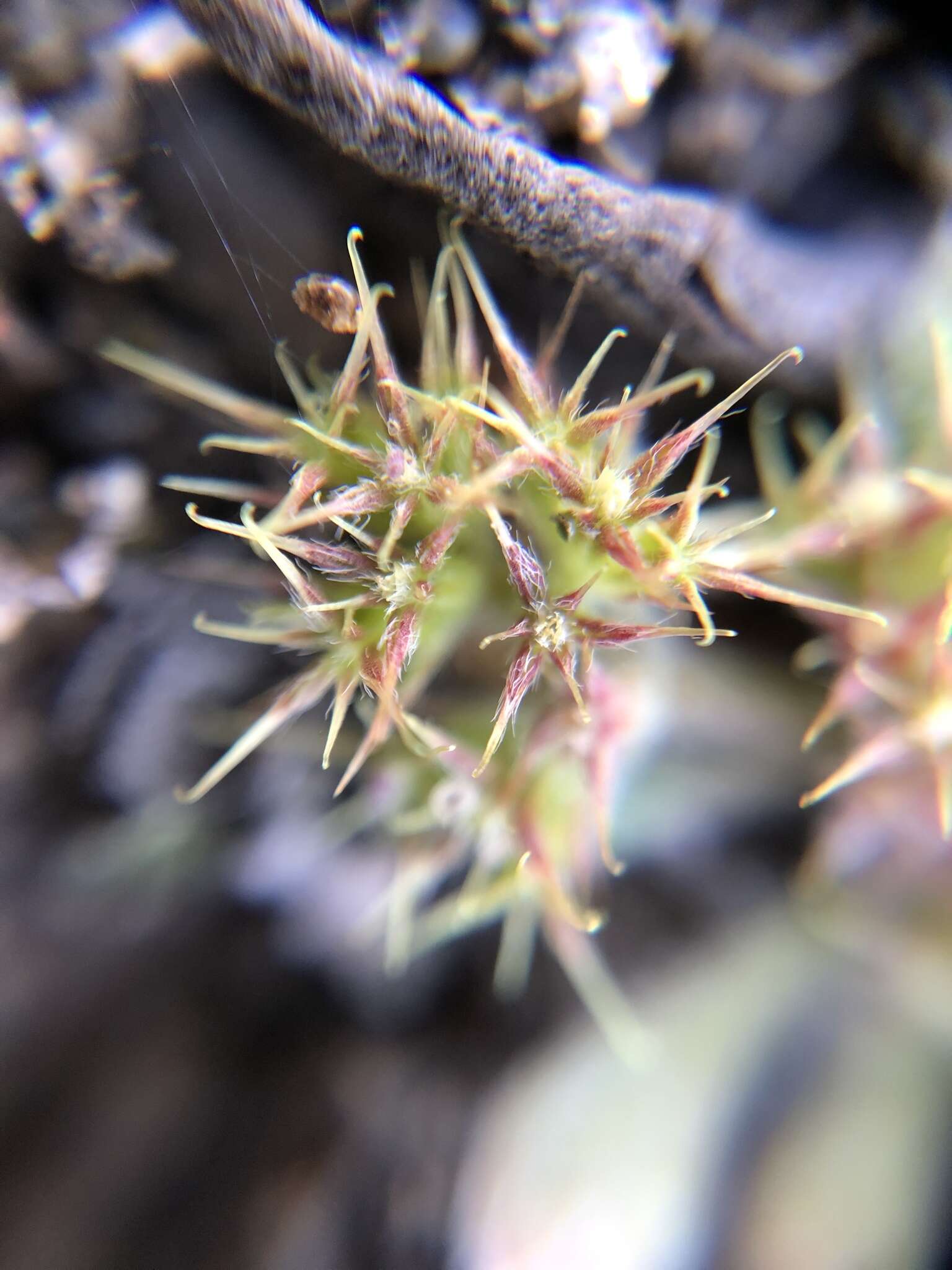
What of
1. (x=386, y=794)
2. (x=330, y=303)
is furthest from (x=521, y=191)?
(x=386, y=794)

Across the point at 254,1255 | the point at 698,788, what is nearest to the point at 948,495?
the point at 698,788

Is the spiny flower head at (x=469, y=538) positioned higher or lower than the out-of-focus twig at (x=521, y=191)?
lower

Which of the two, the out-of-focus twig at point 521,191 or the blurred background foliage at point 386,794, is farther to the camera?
the blurred background foliage at point 386,794

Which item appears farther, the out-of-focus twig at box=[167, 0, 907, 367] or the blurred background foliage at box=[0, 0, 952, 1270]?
the blurred background foliage at box=[0, 0, 952, 1270]

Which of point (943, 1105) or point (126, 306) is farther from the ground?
point (126, 306)

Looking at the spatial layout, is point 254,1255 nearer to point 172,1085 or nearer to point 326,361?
point 172,1085

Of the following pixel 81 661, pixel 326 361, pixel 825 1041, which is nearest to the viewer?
pixel 326 361
